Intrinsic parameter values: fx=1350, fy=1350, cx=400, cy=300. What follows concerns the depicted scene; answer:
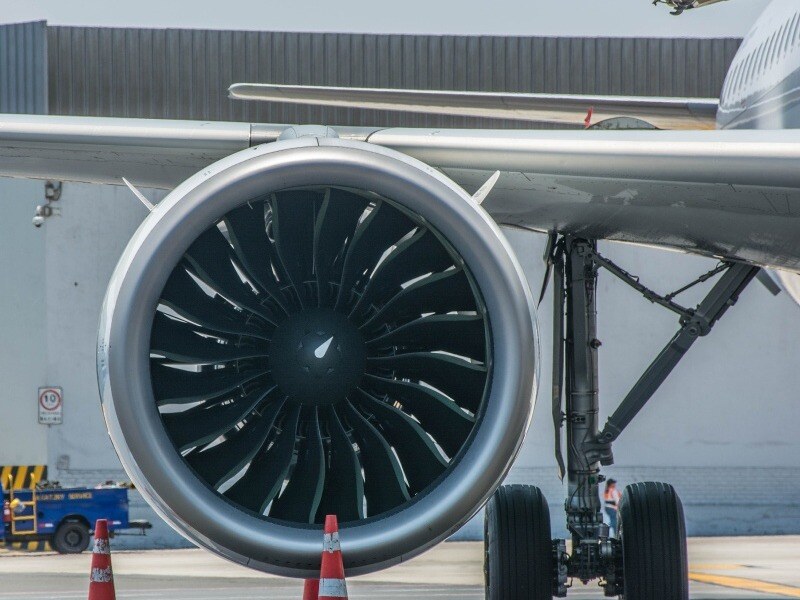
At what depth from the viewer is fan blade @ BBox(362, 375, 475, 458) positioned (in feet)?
14.8

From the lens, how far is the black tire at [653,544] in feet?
22.3

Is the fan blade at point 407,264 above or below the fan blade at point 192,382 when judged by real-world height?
above

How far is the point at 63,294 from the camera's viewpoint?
20922 mm

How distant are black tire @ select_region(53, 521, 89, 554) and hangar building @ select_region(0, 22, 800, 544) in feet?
6.61

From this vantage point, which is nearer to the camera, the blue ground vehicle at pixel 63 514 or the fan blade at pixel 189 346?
the fan blade at pixel 189 346

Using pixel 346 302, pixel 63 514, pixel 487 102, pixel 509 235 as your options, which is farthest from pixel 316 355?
pixel 509 235

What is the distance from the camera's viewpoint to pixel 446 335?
458cm

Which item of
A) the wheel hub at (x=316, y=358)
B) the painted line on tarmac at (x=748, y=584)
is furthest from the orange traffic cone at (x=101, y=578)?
the painted line on tarmac at (x=748, y=584)

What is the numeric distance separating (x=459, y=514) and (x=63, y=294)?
1759cm

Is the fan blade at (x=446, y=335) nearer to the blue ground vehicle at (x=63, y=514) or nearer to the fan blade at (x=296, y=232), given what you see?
the fan blade at (x=296, y=232)

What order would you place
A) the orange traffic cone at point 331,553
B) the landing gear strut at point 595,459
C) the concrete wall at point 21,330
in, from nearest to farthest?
1. the orange traffic cone at point 331,553
2. the landing gear strut at point 595,459
3. the concrete wall at point 21,330

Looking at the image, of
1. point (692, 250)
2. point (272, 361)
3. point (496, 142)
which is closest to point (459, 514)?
point (272, 361)

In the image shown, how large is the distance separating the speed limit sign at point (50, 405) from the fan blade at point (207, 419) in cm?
1705

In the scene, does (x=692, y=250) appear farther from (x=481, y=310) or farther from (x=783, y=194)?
(x=481, y=310)
